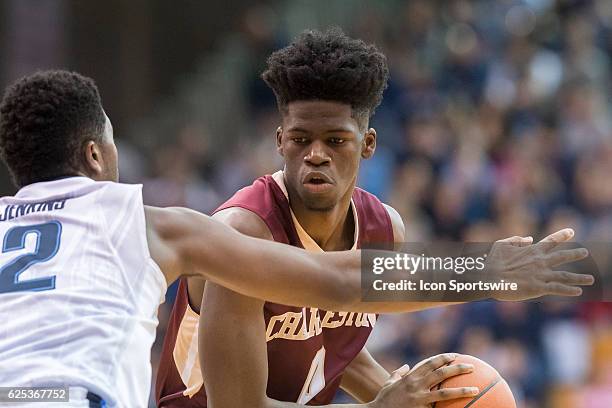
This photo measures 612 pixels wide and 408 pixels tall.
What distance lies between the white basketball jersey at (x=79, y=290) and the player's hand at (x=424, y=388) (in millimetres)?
1217

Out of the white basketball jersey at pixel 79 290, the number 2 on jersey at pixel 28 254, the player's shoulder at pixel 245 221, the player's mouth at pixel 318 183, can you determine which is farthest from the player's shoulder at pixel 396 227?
the number 2 on jersey at pixel 28 254

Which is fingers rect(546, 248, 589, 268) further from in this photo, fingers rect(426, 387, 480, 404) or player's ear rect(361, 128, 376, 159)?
player's ear rect(361, 128, 376, 159)

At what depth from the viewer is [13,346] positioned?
11.6 feet

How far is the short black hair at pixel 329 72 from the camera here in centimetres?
472

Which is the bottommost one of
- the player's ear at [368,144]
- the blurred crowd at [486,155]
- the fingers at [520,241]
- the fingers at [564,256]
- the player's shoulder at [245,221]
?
the fingers at [564,256]

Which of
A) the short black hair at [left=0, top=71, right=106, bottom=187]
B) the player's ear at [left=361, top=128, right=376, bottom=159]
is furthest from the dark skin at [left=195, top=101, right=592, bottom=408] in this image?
the short black hair at [left=0, top=71, right=106, bottom=187]

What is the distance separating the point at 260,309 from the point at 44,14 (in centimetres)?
1065

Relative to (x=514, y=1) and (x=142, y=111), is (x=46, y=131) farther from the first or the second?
(x=142, y=111)

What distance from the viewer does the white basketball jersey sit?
11.6 feet

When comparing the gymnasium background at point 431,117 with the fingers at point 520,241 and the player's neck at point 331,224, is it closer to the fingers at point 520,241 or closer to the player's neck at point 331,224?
the player's neck at point 331,224

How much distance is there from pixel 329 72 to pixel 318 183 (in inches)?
18.5

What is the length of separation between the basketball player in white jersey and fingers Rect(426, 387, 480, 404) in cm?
59

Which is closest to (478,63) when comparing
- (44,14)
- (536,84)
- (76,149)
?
(536,84)

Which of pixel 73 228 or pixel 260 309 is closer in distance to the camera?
pixel 73 228
